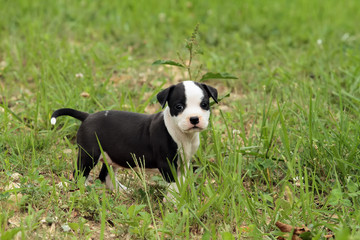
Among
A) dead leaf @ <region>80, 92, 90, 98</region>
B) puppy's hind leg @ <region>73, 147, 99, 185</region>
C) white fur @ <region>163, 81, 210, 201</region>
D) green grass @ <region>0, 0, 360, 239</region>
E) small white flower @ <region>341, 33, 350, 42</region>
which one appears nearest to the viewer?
green grass @ <region>0, 0, 360, 239</region>

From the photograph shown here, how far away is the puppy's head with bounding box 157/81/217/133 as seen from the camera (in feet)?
11.5

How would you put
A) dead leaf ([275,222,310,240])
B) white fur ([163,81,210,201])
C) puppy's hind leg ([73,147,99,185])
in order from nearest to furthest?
dead leaf ([275,222,310,240])
white fur ([163,81,210,201])
puppy's hind leg ([73,147,99,185])

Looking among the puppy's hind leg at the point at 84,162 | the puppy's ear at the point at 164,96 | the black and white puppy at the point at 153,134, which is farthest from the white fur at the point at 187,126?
the puppy's hind leg at the point at 84,162

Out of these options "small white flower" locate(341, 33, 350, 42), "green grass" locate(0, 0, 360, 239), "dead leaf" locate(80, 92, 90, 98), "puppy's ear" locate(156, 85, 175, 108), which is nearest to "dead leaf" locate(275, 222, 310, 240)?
"green grass" locate(0, 0, 360, 239)

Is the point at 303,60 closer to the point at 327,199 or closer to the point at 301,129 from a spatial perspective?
the point at 301,129

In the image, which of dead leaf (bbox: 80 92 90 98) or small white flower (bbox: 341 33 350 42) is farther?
small white flower (bbox: 341 33 350 42)

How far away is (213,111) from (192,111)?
6.79 ft

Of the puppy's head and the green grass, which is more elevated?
the puppy's head

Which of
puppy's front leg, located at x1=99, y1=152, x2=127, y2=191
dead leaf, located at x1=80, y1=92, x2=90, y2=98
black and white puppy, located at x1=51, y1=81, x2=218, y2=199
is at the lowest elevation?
puppy's front leg, located at x1=99, y1=152, x2=127, y2=191

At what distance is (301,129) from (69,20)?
4609 millimetres

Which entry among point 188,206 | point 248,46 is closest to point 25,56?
point 248,46

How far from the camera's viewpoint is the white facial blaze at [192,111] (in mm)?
3506

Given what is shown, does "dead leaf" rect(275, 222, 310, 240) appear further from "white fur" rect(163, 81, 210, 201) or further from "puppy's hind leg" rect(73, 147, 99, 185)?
"puppy's hind leg" rect(73, 147, 99, 185)

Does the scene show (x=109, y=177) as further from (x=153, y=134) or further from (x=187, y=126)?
(x=187, y=126)
